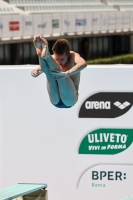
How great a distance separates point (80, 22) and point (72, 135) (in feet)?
97.1

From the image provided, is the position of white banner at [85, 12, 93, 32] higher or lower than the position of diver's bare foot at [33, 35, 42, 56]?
higher

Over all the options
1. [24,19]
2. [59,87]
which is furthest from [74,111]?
[24,19]

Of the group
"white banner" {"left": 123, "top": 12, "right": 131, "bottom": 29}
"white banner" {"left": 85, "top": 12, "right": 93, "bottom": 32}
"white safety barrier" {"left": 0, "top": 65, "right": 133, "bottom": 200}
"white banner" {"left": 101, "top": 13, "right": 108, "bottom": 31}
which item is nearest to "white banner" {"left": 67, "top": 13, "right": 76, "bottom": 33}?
"white banner" {"left": 85, "top": 12, "right": 93, "bottom": 32}

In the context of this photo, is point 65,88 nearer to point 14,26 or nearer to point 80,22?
point 14,26

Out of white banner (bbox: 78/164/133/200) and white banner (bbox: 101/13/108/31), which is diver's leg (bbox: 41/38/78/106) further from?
white banner (bbox: 101/13/108/31)

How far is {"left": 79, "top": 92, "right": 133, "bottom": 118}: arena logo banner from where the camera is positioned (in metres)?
8.06

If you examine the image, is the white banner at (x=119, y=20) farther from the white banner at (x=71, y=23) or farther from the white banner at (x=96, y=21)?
the white banner at (x=71, y=23)

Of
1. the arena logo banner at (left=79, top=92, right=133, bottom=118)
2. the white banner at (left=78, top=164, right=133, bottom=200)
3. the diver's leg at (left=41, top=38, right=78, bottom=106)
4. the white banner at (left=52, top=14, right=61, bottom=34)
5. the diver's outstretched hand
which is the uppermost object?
the white banner at (left=52, top=14, right=61, bottom=34)

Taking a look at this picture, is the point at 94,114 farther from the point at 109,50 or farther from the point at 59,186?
the point at 109,50

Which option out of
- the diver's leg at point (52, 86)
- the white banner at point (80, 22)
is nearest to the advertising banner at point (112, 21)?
the white banner at point (80, 22)

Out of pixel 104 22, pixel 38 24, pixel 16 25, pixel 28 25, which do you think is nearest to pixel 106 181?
pixel 16 25

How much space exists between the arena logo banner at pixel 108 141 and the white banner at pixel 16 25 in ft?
74.6

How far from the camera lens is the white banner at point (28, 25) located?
105ft

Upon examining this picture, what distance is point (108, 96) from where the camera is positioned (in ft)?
26.5
